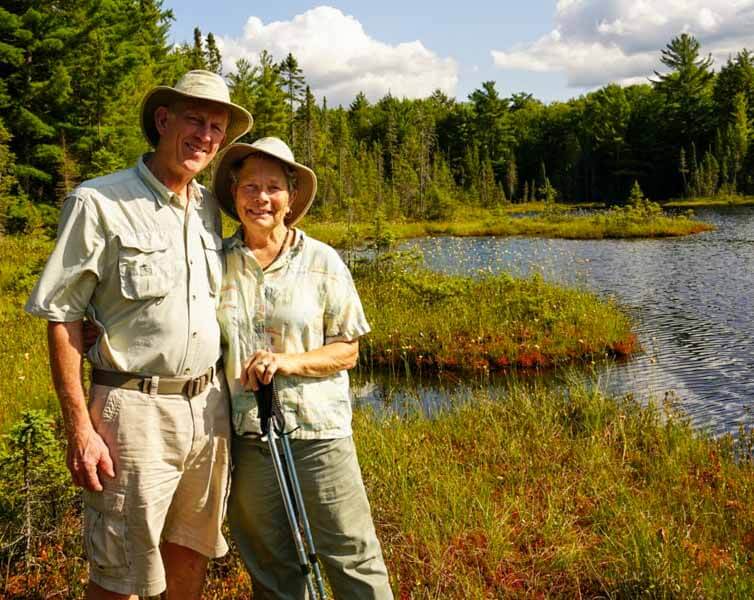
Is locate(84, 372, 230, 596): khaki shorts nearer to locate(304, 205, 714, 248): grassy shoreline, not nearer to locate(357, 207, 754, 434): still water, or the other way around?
locate(357, 207, 754, 434): still water

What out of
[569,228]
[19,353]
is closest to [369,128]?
[569,228]

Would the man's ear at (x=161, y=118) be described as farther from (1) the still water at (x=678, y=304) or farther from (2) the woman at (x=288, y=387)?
(1) the still water at (x=678, y=304)

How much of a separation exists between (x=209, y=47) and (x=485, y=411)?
57.4m

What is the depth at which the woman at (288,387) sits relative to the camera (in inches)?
115

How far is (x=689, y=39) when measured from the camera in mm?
80375

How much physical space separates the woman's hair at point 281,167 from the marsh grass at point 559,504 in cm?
230

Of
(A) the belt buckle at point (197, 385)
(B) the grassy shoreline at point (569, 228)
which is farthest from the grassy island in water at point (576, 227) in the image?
(A) the belt buckle at point (197, 385)

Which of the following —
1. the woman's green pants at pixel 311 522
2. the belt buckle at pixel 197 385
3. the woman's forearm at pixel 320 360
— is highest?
the woman's forearm at pixel 320 360

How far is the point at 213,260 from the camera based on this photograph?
297 centimetres

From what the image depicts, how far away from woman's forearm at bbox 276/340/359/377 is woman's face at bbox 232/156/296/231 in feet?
1.92

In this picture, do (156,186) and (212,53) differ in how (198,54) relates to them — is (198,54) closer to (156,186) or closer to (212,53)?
(212,53)

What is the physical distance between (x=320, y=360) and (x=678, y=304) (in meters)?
15.0

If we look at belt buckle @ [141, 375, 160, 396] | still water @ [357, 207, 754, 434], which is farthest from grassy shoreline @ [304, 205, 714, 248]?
belt buckle @ [141, 375, 160, 396]

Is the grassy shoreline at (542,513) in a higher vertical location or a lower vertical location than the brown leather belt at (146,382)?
lower
